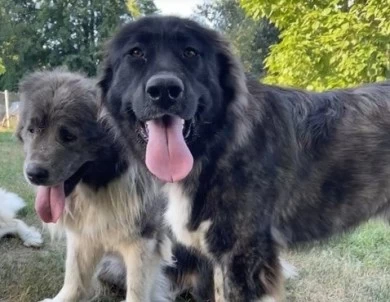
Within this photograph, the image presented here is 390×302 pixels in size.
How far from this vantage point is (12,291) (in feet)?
10.4

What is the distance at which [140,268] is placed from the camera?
9.71 ft

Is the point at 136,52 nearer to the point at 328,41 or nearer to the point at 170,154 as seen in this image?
the point at 170,154

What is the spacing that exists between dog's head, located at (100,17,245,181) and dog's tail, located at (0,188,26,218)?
2.25m

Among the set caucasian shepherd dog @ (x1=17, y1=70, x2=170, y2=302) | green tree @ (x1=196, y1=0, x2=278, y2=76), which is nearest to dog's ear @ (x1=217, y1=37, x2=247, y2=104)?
caucasian shepherd dog @ (x1=17, y1=70, x2=170, y2=302)

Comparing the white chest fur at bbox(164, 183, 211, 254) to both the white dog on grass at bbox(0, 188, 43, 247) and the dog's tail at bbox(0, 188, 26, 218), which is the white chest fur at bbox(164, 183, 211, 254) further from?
the dog's tail at bbox(0, 188, 26, 218)

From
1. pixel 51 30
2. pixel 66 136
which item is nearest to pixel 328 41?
pixel 66 136

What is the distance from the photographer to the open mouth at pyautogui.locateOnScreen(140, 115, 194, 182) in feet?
7.70

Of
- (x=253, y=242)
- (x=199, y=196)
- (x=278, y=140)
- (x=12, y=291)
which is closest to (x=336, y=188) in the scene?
(x=278, y=140)

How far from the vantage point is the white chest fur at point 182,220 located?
98.9 inches

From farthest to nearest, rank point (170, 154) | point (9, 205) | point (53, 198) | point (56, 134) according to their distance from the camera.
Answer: point (9, 205)
point (53, 198)
point (56, 134)
point (170, 154)

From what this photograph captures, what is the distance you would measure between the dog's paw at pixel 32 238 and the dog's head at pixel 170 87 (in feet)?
6.35

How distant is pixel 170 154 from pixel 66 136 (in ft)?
2.35

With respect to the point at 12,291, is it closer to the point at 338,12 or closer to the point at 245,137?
the point at 245,137

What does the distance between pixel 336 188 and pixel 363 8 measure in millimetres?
5630
